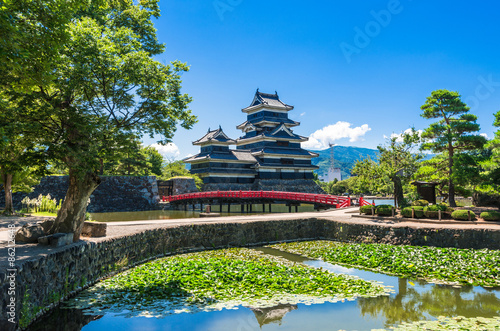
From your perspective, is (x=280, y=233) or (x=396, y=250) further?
(x=280, y=233)

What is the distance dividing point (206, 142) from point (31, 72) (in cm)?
3960

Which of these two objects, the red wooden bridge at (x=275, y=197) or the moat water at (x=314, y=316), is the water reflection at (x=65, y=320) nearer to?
the moat water at (x=314, y=316)

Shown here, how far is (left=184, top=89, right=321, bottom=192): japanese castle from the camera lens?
46.3 meters

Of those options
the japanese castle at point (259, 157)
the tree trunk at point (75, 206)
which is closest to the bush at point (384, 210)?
the tree trunk at point (75, 206)

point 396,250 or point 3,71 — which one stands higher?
point 3,71

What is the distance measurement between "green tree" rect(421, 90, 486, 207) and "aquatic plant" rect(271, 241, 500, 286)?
38.2 feet

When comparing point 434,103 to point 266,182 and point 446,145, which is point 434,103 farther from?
point 266,182

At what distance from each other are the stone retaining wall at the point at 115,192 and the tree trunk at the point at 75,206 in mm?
25913

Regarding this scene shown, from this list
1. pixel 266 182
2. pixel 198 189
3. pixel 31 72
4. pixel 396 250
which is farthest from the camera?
pixel 266 182

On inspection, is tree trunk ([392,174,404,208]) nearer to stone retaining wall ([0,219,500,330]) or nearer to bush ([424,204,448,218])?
bush ([424,204,448,218])

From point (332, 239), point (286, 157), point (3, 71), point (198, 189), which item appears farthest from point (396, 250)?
point (286, 157)

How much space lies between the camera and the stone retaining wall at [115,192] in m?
34.6

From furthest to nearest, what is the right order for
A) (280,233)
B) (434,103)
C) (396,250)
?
(434,103)
(280,233)
(396,250)

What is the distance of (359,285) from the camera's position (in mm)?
9844
